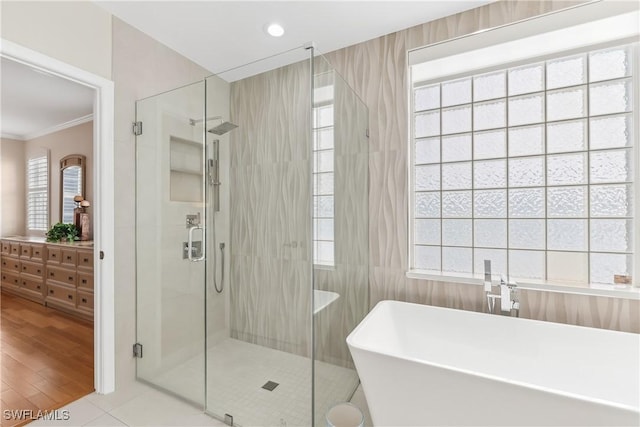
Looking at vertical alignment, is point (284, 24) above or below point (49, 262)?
above

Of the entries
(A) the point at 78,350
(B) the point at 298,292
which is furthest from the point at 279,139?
(A) the point at 78,350

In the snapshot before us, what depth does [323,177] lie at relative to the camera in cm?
167

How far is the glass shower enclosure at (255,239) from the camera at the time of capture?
1641 mm

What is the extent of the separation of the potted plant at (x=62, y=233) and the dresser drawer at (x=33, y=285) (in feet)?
2.03

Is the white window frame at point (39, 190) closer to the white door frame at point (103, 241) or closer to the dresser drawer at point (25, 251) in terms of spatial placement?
the dresser drawer at point (25, 251)

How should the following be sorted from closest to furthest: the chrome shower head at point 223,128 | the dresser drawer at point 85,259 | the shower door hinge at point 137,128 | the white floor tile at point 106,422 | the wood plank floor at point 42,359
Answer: the white floor tile at point 106,422, the chrome shower head at point 223,128, the wood plank floor at point 42,359, the shower door hinge at point 137,128, the dresser drawer at point 85,259

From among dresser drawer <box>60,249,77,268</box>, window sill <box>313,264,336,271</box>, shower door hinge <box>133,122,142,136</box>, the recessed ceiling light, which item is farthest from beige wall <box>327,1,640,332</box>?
dresser drawer <box>60,249,77,268</box>

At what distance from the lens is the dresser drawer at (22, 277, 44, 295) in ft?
13.0

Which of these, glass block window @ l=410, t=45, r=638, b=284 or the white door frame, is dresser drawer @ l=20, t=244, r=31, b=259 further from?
glass block window @ l=410, t=45, r=638, b=284

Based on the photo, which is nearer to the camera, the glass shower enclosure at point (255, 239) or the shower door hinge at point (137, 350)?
the glass shower enclosure at point (255, 239)

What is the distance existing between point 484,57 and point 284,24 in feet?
Result: 4.78

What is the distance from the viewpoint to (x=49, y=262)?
3.84 m

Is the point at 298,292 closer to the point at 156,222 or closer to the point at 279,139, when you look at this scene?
the point at 279,139

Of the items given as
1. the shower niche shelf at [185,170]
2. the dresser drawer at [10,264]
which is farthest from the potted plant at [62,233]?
the shower niche shelf at [185,170]
